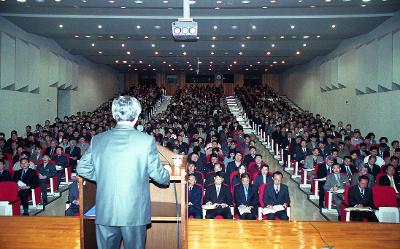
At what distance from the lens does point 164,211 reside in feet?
9.39

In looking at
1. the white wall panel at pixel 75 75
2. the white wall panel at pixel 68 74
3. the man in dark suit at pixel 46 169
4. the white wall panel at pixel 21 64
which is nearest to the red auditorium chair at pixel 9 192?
the man in dark suit at pixel 46 169

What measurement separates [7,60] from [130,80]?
21861 millimetres

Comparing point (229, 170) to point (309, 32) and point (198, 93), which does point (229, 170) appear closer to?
point (309, 32)

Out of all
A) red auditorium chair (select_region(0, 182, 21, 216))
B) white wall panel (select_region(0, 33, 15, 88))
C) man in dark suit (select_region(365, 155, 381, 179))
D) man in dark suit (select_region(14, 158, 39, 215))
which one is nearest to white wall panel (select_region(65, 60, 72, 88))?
white wall panel (select_region(0, 33, 15, 88))

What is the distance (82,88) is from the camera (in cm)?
2345

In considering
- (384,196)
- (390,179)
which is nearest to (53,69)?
(390,179)

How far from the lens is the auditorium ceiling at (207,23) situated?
11922 mm

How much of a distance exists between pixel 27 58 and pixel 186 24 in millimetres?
9747

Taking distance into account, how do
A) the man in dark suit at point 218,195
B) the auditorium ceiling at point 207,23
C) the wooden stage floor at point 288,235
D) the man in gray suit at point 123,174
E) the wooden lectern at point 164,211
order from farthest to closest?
the auditorium ceiling at point 207,23
the man in dark suit at point 218,195
the wooden stage floor at point 288,235
the wooden lectern at point 164,211
the man in gray suit at point 123,174

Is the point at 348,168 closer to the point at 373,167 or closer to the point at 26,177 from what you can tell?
the point at 373,167

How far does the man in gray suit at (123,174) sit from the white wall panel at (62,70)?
59.1ft

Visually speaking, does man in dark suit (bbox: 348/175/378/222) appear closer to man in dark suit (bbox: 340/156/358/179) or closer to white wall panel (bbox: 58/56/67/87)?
man in dark suit (bbox: 340/156/358/179)

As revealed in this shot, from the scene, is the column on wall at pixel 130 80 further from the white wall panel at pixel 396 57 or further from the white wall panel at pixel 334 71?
the white wall panel at pixel 396 57

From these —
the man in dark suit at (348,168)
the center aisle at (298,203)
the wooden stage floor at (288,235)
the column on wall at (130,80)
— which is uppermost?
the column on wall at (130,80)
